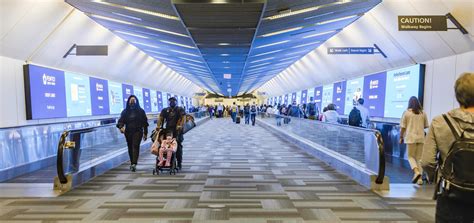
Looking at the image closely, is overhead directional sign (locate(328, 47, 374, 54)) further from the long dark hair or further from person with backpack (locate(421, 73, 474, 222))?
person with backpack (locate(421, 73, 474, 222))

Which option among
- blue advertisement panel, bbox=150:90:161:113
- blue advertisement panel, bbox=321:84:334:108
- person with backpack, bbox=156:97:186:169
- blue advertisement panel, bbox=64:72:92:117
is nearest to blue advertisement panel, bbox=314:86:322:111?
blue advertisement panel, bbox=321:84:334:108

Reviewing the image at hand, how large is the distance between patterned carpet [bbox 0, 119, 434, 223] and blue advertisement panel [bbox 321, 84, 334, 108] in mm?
16282

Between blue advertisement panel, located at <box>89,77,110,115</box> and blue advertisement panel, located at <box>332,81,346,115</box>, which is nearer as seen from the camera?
blue advertisement panel, located at <box>89,77,110,115</box>

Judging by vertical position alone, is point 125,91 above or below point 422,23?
below

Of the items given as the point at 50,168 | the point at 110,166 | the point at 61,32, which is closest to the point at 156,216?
the point at 110,166

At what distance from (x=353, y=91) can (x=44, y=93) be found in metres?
13.8

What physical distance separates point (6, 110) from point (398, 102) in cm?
1217

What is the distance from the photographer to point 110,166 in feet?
25.6

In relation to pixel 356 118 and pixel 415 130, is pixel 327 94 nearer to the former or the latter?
pixel 356 118

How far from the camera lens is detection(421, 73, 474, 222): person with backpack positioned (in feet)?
6.69

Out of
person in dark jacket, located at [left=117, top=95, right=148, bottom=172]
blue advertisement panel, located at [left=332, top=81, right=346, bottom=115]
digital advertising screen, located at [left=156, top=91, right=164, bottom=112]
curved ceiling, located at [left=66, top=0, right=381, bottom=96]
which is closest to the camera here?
person in dark jacket, located at [left=117, top=95, right=148, bottom=172]

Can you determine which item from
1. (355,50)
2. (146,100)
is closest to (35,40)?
(355,50)

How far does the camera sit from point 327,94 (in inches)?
953

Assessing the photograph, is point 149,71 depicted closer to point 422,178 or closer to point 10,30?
point 10,30
